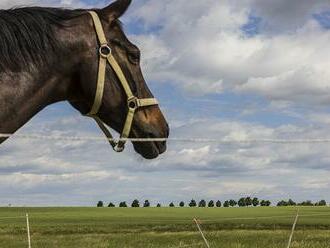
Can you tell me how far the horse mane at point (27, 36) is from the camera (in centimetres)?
378

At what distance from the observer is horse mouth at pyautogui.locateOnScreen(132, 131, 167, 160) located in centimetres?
441

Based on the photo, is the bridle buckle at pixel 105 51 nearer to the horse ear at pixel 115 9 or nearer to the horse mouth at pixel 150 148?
the horse ear at pixel 115 9

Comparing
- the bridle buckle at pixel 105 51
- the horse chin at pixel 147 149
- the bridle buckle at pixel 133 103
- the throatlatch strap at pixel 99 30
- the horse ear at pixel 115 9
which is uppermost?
the horse ear at pixel 115 9

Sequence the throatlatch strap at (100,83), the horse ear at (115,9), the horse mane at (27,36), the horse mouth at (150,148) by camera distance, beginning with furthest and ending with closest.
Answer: the horse mouth at (150,148), the horse ear at (115,9), the throatlatch strap at (100,83), the horse mane at (27,36)

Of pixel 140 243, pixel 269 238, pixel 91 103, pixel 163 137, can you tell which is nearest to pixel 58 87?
pixel 91 103

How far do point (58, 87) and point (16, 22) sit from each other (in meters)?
0.51

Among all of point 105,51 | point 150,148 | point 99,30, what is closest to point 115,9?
point 99,30

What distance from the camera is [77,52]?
4074mm

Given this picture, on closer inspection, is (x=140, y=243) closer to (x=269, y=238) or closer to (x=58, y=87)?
(x=269, y=238)

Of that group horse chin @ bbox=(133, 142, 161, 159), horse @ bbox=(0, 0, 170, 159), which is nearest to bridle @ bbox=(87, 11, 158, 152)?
horse @ bbox=(0, 0, 170, 159)

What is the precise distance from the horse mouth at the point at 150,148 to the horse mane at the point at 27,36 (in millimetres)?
883

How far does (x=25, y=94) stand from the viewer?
13.0ft

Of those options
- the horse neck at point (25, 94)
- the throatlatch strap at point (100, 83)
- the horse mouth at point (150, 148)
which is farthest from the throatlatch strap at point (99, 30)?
the horse mouth at point (150, 148)

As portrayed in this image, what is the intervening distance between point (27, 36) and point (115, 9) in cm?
70
